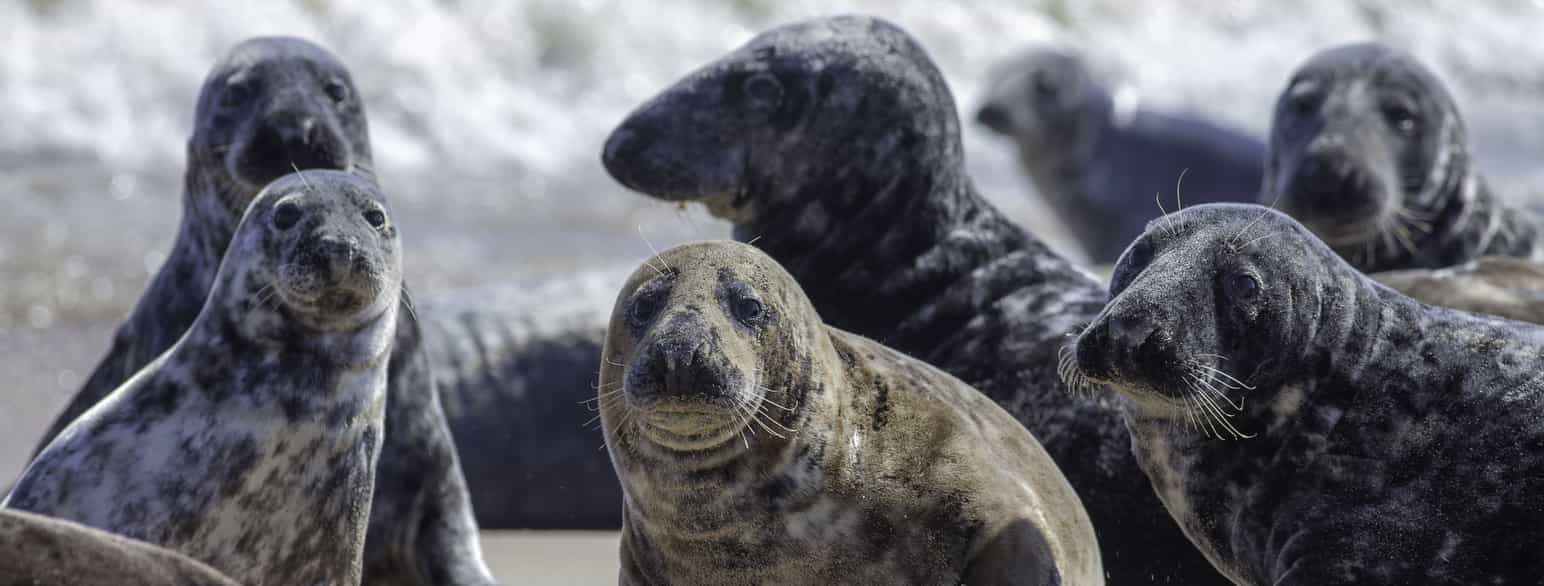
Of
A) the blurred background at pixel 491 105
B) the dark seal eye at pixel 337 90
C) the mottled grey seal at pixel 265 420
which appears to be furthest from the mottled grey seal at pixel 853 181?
the mottled grey seal at pixel 265 420

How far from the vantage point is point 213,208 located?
5.25 meters

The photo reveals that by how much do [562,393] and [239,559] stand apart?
2849mm

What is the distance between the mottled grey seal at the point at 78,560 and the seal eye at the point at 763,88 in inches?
105

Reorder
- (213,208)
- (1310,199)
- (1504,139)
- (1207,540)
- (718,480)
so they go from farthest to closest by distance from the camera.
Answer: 1. (1504,139)
2. (1310,199)
3. (213,208)
4. (1207,540)
5. (718,480)

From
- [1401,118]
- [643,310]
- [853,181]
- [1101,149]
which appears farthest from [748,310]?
[1101,149]

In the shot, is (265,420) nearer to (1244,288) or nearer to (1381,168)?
(1244,288)

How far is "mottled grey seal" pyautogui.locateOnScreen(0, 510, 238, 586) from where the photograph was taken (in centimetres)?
279

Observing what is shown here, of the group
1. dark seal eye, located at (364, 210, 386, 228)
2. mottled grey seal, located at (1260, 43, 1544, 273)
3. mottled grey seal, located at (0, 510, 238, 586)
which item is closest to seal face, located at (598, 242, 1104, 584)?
dark seal eye, located at (364, 210, 386, 228)

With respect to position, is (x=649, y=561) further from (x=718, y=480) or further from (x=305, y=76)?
(x=305, y=76)

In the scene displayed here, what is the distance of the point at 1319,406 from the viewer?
12.3 ft

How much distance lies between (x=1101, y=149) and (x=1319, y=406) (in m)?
8.62

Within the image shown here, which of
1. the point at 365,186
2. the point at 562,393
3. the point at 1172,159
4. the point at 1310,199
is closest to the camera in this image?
the point at 365,186

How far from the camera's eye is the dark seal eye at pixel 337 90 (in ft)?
17.6

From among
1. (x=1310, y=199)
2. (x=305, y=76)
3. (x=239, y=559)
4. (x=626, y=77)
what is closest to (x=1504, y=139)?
(x=626, y=77)
